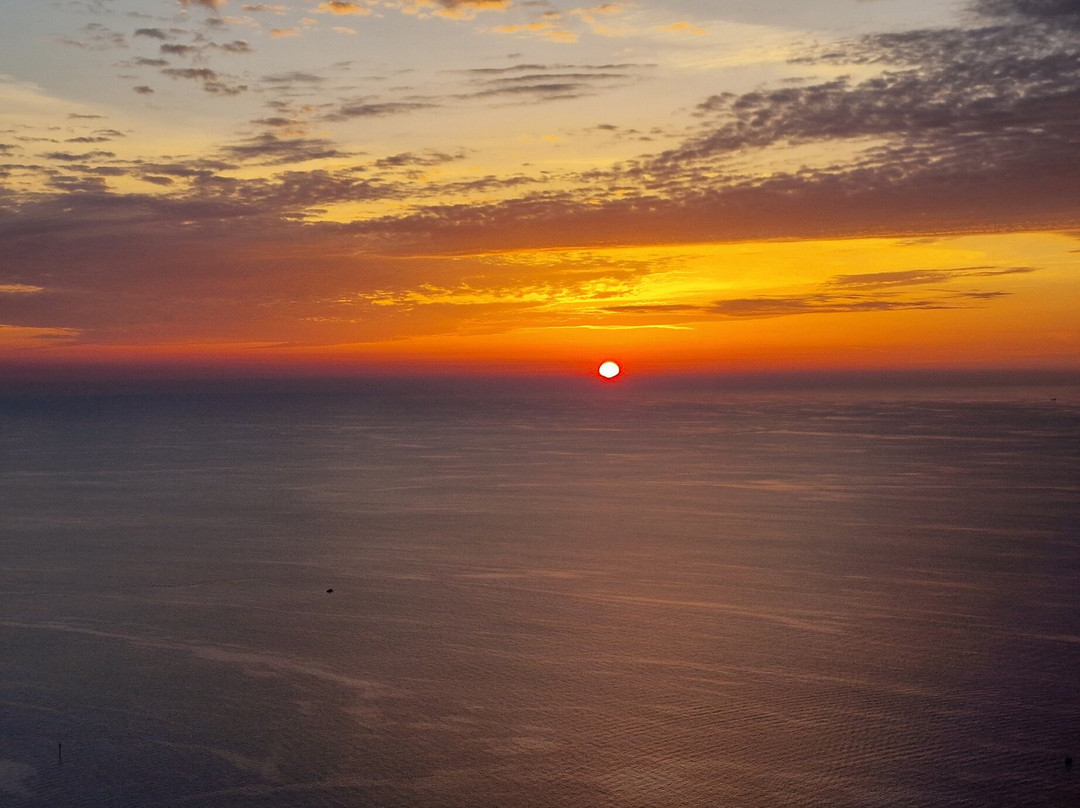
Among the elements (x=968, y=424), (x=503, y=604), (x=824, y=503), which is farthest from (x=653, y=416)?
(x=503, y=604)

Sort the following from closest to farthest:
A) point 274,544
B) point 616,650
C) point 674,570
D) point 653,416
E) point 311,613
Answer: point 616,650, point 311,613, point 674,570, point 274,544, point 653,416

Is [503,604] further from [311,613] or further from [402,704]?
[402,704]

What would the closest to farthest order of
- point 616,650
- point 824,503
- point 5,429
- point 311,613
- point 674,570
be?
1. point 616,650
2. point 311,613
3. point 674,570
4. point 824,503
5. point 5,429

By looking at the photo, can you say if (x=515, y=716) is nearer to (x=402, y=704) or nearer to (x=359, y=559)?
(x=402, y=704)

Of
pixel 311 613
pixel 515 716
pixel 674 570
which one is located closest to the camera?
pixel 515 716

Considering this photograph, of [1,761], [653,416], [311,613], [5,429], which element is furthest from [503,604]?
[5,429]

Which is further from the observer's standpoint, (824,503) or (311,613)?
(824,503)
